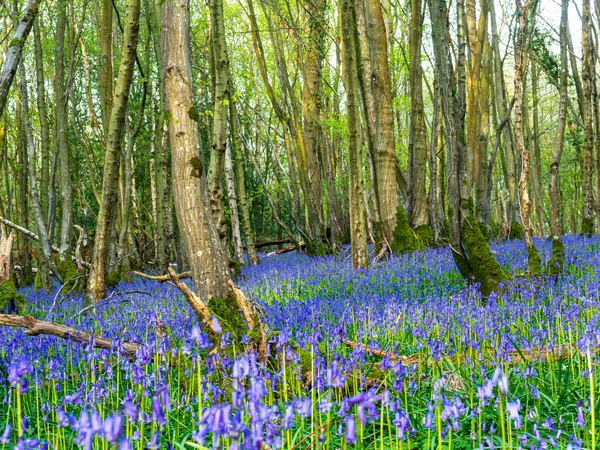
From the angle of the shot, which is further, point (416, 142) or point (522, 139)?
point (416, 142)

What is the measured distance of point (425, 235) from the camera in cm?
1229

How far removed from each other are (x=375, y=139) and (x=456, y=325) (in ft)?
24.8

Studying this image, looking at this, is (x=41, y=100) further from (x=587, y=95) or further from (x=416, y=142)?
(x=587, y=95)

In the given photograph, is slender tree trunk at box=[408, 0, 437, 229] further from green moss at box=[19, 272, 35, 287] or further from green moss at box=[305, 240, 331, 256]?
green moss at box=[19, 272, 35, 287]

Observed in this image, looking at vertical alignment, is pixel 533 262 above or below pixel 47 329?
below

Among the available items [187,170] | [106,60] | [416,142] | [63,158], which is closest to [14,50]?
[187,170]

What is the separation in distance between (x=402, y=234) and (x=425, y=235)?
0.97m

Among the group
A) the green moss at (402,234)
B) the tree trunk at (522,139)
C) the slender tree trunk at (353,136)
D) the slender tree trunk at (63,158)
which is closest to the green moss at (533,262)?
the tree trunk at (522,139)

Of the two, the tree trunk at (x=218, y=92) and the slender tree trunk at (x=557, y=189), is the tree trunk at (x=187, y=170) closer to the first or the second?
the tree trunk at (x=218, y=92)

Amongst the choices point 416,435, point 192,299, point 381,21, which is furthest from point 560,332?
point 381,21

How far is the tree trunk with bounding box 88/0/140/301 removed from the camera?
5887 millimetres

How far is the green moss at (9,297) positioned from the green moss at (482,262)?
21.0 ft

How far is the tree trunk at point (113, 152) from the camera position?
19.3 ft

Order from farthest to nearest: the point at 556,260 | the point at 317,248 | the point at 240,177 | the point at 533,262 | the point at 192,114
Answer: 1. the point at 317,248
2. the point at 240,177
3. the point at 556,260
4. the point at 533,262
5. the point at 192,114
